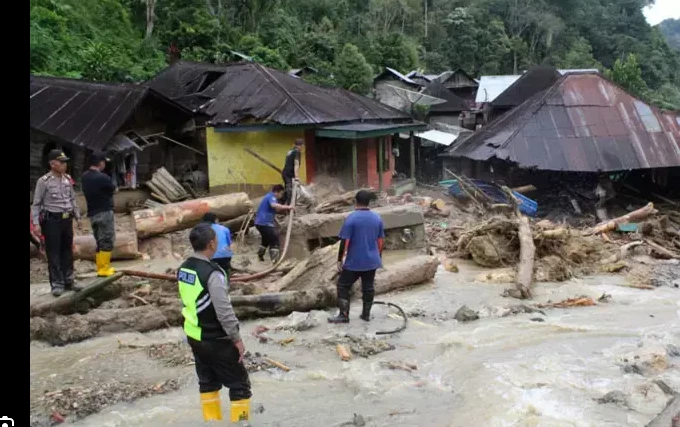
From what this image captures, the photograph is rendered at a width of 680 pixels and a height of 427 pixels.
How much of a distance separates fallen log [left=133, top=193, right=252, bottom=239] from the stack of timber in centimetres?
433

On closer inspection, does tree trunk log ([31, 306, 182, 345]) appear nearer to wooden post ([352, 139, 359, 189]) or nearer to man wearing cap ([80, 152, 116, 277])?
man wearing cap ([80, 152, 116, 277])

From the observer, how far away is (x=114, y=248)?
11.3 m

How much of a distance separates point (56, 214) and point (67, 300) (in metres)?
1.08

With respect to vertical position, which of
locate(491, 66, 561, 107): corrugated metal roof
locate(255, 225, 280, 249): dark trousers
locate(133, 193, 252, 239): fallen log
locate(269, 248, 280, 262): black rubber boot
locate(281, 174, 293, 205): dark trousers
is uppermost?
locate(491, 66, 561, 107): corrugated metal roof

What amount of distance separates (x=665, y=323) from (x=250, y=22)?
33.9 m

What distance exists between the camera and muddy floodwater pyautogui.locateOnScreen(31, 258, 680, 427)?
5.47 m

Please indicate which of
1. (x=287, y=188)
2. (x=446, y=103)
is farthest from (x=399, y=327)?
(x=446, y=103)

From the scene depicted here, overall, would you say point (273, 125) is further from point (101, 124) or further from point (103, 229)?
point (103, 229)

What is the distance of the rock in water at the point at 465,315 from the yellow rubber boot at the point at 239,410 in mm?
4167

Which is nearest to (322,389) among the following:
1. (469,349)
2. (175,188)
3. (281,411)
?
(281,411)

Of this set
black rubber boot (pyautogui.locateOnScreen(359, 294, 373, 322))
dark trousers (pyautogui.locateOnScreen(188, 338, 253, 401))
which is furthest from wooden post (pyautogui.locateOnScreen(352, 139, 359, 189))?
dark trousers (pyautogui.locateOnScreen(188, 338, 253, 401))

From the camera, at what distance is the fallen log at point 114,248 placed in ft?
35.7

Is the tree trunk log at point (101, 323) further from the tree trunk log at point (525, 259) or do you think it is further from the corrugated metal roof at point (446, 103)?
the corrugated metal roof at point (446, 103)
